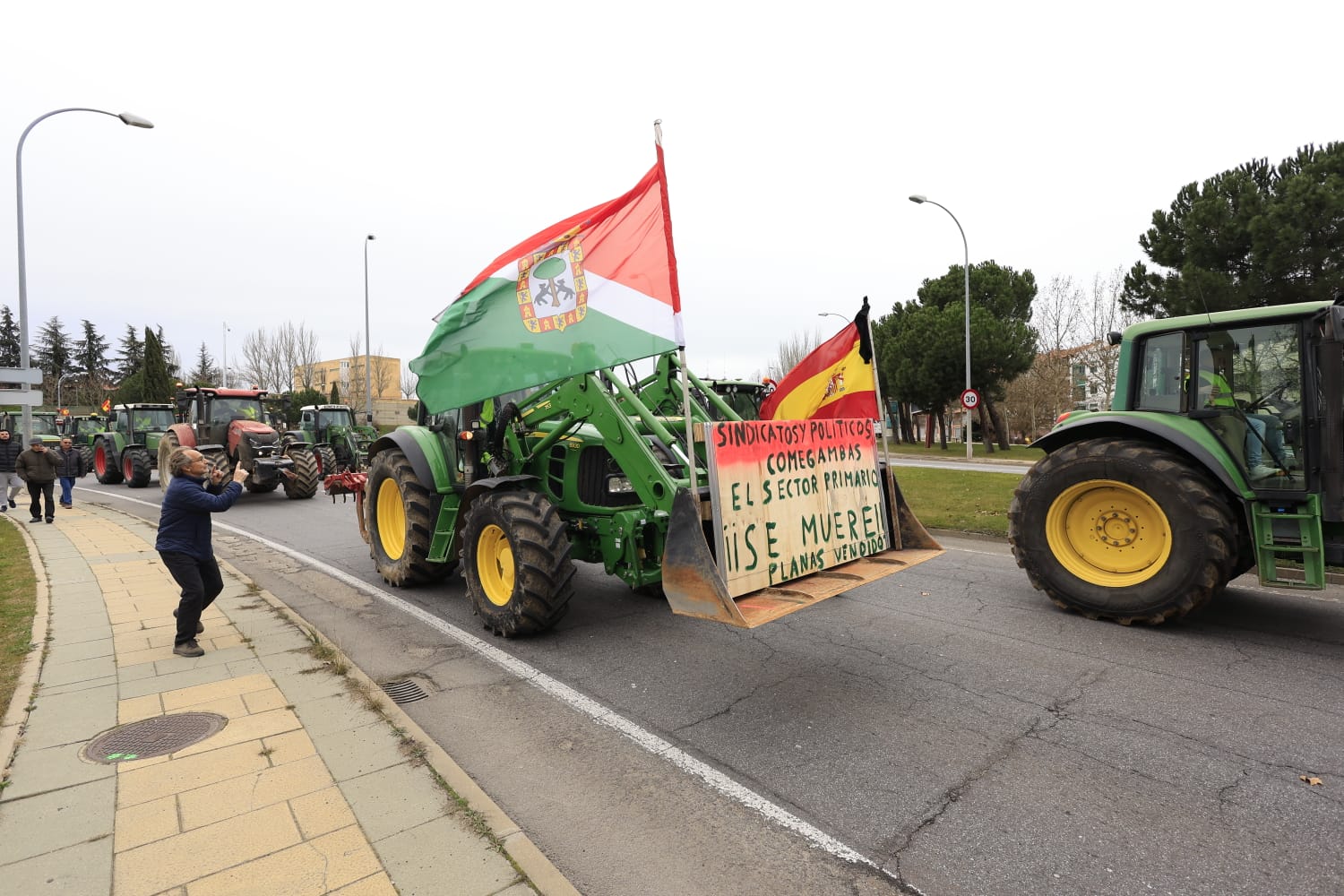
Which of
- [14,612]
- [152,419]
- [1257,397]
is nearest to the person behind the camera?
[1257,397]

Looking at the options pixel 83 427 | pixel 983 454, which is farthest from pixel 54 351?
pixel 983 454

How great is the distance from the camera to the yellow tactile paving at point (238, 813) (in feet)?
7.95

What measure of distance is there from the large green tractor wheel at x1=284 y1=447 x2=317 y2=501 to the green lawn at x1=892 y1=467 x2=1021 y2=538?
12314 millimetres

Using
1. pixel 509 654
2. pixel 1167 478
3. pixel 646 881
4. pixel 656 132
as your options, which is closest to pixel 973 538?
pixel 1167 478

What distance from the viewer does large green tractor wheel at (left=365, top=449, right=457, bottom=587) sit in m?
6.63

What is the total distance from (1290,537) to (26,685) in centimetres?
818

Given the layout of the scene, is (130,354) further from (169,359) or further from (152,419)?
(152,419)

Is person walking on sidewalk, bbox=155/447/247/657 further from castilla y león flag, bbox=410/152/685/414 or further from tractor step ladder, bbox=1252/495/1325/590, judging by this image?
Answer: tractor step ladder, bbox=1252/495/1325/590

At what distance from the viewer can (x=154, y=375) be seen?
50.9 meters

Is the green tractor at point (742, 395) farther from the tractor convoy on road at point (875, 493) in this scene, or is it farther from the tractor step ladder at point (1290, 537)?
the tractor step ladder at point (1290, 537)

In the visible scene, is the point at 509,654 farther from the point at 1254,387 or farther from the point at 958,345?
the point at 958,345

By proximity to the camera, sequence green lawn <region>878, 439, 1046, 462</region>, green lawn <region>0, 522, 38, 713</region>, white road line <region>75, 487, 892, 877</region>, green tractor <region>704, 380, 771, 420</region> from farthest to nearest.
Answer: green lawn <region>878, 439, 1046, 462</region> < green tractor <region>704, 380, 771, 420</region> < green lawn <region>0, 522, 38, 713</region> < white road line <region>75, 487, 892, 877</region>

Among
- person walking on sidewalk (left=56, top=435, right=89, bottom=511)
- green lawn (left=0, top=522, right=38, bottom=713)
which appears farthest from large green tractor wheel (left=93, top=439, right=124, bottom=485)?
green lawn (left=0, top=522, right=38, bottom=713)

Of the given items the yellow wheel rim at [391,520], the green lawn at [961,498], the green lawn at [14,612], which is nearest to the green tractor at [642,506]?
the yellow wheel rim at [391,520]
